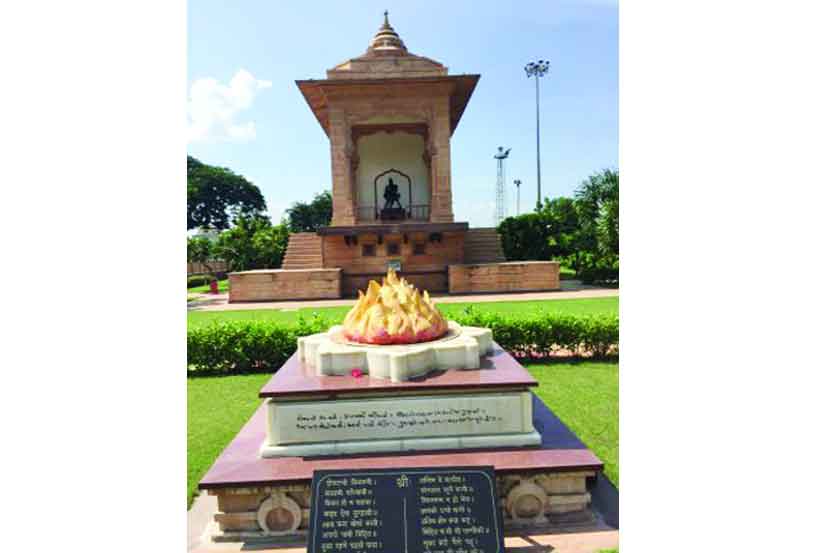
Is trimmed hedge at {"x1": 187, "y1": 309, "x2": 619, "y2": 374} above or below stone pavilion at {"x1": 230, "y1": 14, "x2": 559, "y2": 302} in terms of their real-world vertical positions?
below

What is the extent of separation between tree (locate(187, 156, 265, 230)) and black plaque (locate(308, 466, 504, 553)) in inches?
2143

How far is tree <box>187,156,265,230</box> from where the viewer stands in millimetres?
54562

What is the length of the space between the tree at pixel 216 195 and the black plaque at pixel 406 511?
54429 mm

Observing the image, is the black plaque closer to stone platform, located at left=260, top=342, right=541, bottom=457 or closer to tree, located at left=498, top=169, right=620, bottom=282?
stone platform, located at left=260, top=342, right=541, bottom=457

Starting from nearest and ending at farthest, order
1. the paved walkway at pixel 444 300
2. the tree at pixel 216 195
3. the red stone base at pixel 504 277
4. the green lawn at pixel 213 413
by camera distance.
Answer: the green lawn at pixel 213 413 < the paved walkway at pixel 444 300 < the red stone base at pixel 504 277 < the tree at pixel 216 195

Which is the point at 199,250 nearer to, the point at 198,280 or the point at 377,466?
the point at 198,280

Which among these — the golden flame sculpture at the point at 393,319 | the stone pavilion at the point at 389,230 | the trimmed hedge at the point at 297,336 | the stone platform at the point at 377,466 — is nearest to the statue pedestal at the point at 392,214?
the stone pavilion at the point at 389,230

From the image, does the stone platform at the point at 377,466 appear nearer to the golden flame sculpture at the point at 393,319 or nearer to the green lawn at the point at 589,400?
the green lawn at the point at 589,400

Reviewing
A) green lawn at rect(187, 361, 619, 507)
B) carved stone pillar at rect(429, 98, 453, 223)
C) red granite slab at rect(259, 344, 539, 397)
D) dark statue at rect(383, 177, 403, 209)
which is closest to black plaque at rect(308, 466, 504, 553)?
red granite slab at rect(259, 344, 539, 397)

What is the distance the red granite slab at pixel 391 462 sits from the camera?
3.51 m

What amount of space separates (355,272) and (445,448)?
16134mm

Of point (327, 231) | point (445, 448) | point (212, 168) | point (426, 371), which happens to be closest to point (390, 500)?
point (445, 448)

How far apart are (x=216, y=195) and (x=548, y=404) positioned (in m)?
57.3
